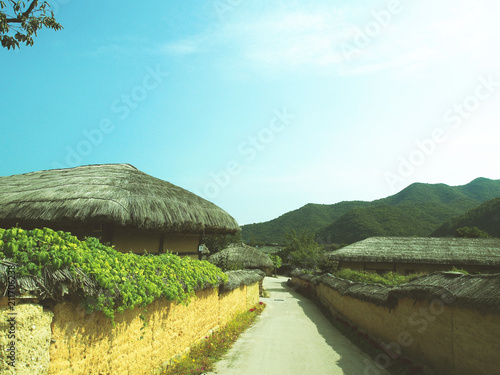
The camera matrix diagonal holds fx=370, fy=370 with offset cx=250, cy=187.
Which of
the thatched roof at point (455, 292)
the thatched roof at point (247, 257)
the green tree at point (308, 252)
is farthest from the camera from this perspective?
the green tree at point (308, 252)

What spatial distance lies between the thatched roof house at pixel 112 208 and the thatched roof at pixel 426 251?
52.3 ft

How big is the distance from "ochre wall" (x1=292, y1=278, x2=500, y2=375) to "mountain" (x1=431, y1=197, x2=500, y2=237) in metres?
39.2

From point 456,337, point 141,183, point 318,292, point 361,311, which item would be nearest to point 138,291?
point 456,337

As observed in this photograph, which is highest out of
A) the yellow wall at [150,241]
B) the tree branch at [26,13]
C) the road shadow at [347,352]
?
the tree branch at [26,13]

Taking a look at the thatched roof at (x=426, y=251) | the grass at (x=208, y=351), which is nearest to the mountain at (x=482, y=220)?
the thatched roof at (x=426, y=251)

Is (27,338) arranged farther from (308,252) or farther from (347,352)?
(308,252)

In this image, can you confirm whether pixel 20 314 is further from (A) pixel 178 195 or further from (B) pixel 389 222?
(B) pixel 389 222

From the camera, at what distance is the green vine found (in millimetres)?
3598

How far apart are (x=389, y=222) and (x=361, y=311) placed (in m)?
51.4

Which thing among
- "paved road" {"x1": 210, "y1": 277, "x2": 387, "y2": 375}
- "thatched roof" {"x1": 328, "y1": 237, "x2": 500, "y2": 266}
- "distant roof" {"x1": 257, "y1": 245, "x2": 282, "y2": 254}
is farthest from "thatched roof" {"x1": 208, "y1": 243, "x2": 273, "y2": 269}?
"distant roof" {"x1": 257, "y1": 245, "x2": 282, "y2": 254}

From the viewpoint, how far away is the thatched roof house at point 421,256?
965 inches

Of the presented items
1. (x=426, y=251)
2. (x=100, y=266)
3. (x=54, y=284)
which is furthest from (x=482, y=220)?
(x=54, y=284)

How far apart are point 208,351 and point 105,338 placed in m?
4.26

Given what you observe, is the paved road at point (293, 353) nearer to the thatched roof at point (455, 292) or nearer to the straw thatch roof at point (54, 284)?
the thatched roof at point (455, 292)
